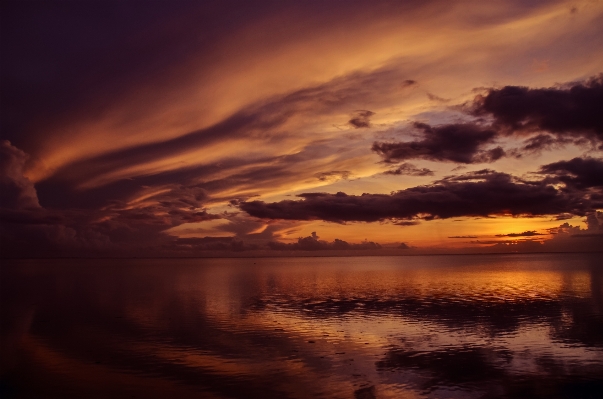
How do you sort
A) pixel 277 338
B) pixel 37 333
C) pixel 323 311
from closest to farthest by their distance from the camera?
pixel 277 338, pixel 37 333, pixel 323 311

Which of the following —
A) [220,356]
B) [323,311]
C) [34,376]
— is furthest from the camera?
[323,311]

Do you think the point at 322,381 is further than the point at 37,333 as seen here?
No

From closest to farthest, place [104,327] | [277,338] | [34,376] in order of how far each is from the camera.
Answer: [34,376] → [277,338] → [104,327]

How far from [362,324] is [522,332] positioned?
1344 cm

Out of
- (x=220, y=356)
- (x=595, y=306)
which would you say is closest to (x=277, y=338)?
(x=220, y=356)

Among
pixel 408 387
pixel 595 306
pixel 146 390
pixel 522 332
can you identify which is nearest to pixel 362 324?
pixel 522 332

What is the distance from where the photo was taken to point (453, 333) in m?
39.4

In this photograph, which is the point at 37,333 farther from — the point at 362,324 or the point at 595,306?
the point at 595,306

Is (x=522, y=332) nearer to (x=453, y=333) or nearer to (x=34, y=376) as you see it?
(x=453, y=333)

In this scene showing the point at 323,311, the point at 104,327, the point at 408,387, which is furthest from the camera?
the point at 323,311

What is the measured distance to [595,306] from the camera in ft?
184

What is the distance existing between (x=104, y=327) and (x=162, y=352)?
1408cm

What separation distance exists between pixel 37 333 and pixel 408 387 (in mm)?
33307

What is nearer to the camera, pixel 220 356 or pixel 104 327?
pixel 220 356
